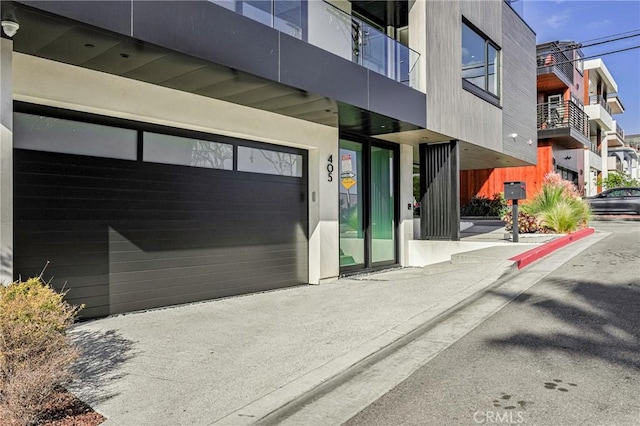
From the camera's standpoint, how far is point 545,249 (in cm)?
1120

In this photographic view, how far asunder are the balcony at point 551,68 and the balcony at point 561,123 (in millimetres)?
1496

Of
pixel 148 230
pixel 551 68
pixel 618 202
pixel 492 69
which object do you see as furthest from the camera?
pixel 551 68

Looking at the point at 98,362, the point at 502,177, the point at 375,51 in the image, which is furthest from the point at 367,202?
the point at 502,177

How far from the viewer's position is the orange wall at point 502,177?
23500 millimetres

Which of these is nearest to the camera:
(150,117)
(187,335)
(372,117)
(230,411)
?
(230,411)

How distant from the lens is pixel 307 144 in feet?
31.2

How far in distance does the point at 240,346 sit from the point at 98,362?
57.4 inches

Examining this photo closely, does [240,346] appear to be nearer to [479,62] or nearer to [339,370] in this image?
[339,370]

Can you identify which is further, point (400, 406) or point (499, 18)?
point (499, 18)

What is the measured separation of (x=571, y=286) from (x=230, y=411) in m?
6.34

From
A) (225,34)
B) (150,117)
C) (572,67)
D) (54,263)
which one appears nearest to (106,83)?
(150,117)

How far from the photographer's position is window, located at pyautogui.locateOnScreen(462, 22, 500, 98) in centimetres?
1293

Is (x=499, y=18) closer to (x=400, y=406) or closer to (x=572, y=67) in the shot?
(x=400, y=406)

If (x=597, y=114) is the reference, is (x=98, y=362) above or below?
below
